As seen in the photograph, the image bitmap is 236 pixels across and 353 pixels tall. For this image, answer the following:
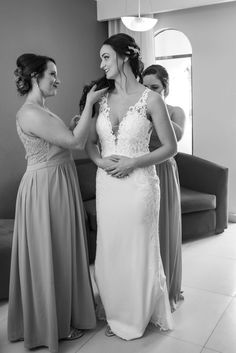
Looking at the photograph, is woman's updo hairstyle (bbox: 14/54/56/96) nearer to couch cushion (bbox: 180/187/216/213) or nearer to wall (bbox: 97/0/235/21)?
couch cushion (bbox: 180/187/216/213)

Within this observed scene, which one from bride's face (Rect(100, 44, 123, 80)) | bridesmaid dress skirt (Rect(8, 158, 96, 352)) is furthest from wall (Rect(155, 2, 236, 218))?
bridesmaid dress skirt (Rect(8, 158, 96, 352))

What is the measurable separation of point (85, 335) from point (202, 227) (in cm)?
201

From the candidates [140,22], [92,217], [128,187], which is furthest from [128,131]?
[140,22]

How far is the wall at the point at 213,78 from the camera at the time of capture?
4250 millimetres

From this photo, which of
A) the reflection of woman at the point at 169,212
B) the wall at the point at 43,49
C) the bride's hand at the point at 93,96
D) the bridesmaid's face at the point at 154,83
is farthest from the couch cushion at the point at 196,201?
the bride's hand at the point at 93,96

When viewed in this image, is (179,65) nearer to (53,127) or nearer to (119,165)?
(119,165)

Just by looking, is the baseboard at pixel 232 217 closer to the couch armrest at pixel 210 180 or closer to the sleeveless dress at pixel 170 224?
the couch armrest at pixel 210 180

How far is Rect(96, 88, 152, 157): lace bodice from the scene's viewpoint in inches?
78.7

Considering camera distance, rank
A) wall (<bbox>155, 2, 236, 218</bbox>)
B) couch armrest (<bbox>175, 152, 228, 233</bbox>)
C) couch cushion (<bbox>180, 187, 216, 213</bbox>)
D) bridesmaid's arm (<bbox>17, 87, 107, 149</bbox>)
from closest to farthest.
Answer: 1. bridesmaid's arm (<bbox>17, 87, 107, 149</bbox>)
2. couch cushion (<bbox>180, 187, 216, 213</bbox>)
3. couch armrest (<bbox>175, 152, 228, 233</bbox>)
4. wall (<bbox>155, 2, 236, 218</bbox>)

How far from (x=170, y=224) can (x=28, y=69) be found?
4.20ft

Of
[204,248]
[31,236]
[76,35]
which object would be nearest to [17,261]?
[31,236]

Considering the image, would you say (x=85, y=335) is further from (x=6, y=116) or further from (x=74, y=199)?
(x=6, y=116)

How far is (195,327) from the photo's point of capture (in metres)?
2.31

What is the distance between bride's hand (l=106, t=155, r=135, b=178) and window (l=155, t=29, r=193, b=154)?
2852 mm
